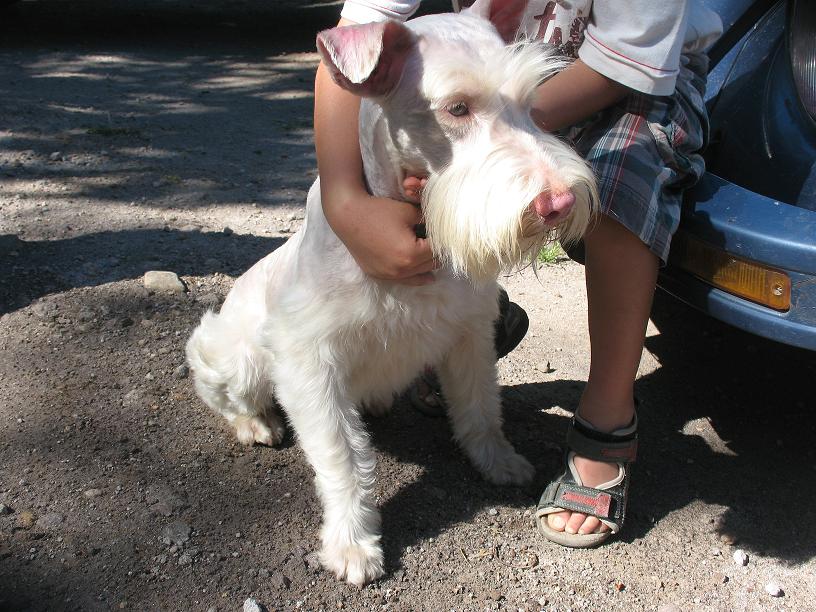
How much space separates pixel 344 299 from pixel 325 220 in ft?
0.81

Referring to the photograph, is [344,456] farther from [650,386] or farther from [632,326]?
[650,386]

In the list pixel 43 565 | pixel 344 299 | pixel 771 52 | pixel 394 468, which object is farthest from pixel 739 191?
pixel 43 565

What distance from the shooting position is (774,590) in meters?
A: 2.31

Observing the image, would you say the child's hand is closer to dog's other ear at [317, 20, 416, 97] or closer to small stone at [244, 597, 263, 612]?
dog's other ear at [317, 20, 416, 97]

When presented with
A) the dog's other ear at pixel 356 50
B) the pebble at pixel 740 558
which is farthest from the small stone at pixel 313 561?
the dog's other ear at pixel 356 50

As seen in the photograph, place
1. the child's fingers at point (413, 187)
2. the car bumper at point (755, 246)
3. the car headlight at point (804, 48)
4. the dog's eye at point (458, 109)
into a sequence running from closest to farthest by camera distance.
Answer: the dog's eye at point (458, 109) < the child's fingers at point (413, 187) < the car bumper at point (755, 246) < the car headlight at point (804, 48)

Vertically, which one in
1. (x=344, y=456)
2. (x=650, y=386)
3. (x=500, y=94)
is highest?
(x=500, y=94)

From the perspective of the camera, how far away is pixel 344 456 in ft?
7.91

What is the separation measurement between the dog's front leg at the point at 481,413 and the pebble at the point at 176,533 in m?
0.97

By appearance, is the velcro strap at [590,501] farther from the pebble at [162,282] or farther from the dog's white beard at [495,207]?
the pebble at [162,282]

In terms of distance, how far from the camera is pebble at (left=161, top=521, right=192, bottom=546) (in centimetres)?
240

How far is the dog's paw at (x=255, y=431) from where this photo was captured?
2.88 metres

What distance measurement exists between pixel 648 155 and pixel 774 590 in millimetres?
1303

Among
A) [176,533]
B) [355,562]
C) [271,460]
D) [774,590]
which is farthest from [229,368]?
[774,590]
